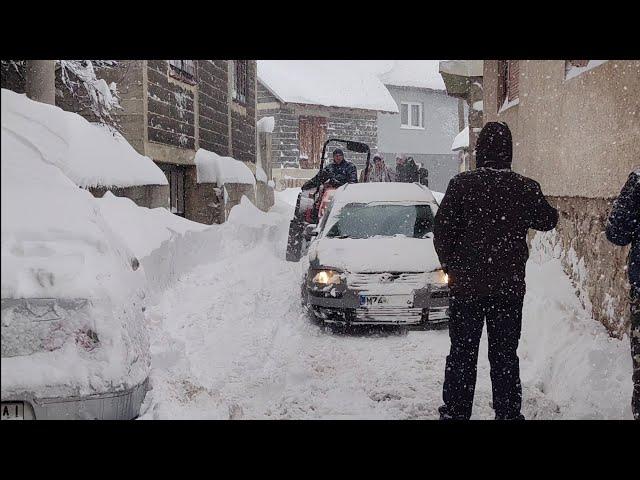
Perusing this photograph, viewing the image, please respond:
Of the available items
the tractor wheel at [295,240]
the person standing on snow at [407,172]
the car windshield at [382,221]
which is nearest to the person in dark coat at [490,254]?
the car windshield at [382,221]

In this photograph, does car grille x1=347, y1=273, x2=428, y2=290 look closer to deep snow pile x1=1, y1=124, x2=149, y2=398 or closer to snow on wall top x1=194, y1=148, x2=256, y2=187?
deep snow pile x1=1, y1=124, x2=149, y2=398

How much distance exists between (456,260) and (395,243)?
260 cm

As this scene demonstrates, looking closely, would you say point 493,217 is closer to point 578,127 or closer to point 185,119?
point 578,127

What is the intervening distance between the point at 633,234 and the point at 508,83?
7.31 metres

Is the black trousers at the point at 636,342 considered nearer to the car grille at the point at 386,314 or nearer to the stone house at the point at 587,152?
the stone house at the point at 587,152

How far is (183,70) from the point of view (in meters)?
11.5

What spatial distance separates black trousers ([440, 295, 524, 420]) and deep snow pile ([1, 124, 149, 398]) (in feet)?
6.10

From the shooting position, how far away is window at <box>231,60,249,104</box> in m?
15.7

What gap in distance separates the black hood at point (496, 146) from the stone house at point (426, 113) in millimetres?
28883

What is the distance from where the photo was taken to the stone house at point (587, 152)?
17.4 feet
